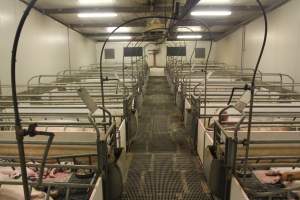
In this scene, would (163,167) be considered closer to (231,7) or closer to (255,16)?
(231,7)

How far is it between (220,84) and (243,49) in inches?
148

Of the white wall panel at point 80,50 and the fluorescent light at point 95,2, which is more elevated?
the fluorescent light at point 95,2

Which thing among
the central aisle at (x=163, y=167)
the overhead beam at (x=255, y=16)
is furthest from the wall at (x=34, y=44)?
the overhead beam at (x=255, y=16)

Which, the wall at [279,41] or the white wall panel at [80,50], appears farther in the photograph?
the white wall panel at [80,50]

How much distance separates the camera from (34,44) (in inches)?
195

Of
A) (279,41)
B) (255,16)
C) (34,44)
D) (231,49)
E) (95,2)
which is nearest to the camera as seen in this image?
(95,2)

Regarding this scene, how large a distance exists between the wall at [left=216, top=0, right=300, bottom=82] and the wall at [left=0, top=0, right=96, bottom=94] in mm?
4644

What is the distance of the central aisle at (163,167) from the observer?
2.24 m

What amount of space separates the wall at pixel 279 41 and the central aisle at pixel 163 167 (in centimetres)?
225

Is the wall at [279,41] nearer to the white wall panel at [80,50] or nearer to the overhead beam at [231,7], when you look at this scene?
the overhead beam at [231,7]

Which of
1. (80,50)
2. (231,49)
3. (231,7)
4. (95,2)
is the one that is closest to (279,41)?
(231,7)

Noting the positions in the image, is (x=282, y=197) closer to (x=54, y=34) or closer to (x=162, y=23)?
(x=162, y=23)

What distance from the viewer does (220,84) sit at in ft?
14.2

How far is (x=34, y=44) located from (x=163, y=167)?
12.1 feet
